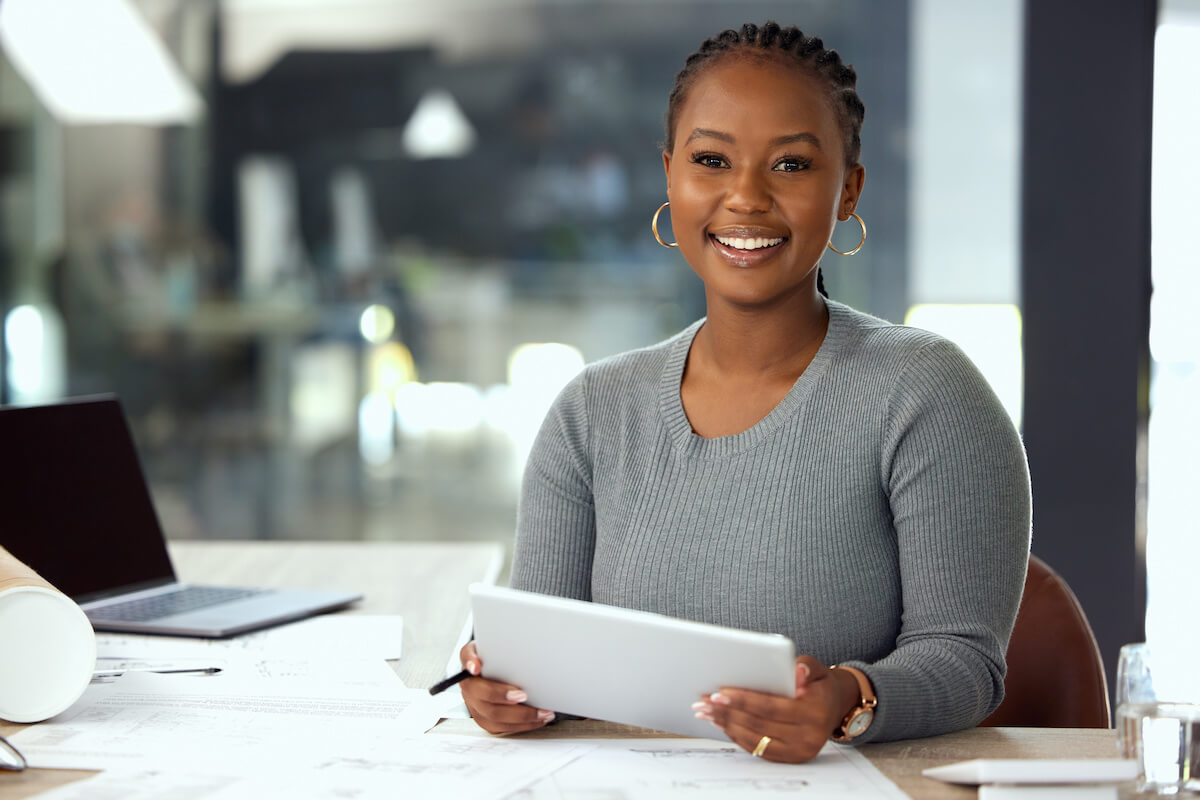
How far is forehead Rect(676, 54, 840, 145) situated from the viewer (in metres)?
1.44

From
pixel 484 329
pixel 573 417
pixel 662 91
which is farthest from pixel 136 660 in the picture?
pixel 662 91

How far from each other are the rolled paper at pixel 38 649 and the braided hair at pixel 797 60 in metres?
0.92

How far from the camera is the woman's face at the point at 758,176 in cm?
144

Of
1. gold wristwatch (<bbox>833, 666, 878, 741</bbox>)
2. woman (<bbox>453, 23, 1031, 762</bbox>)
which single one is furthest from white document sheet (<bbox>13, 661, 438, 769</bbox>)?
gold wristwatch (<bbox>833, 666, 878, 741</bbox>)

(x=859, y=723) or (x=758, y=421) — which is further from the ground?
(x=758, y=421)

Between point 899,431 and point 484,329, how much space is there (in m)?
2.33

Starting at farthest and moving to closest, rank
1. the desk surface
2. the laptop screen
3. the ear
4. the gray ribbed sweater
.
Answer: the laptop screen, the ear, the gray ribbed sweater, the desk surface

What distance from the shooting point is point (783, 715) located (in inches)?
43.7

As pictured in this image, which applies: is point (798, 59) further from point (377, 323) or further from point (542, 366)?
point (377, 323)

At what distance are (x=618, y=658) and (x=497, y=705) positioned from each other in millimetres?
172

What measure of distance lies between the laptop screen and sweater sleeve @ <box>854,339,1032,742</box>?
1109 millimetres

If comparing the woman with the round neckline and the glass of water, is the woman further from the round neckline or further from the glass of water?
the glass of water

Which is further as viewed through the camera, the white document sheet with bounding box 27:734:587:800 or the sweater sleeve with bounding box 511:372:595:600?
the sweater sleeve with bounding box 511:372:595:600

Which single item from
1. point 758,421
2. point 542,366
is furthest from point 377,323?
point 758,421
